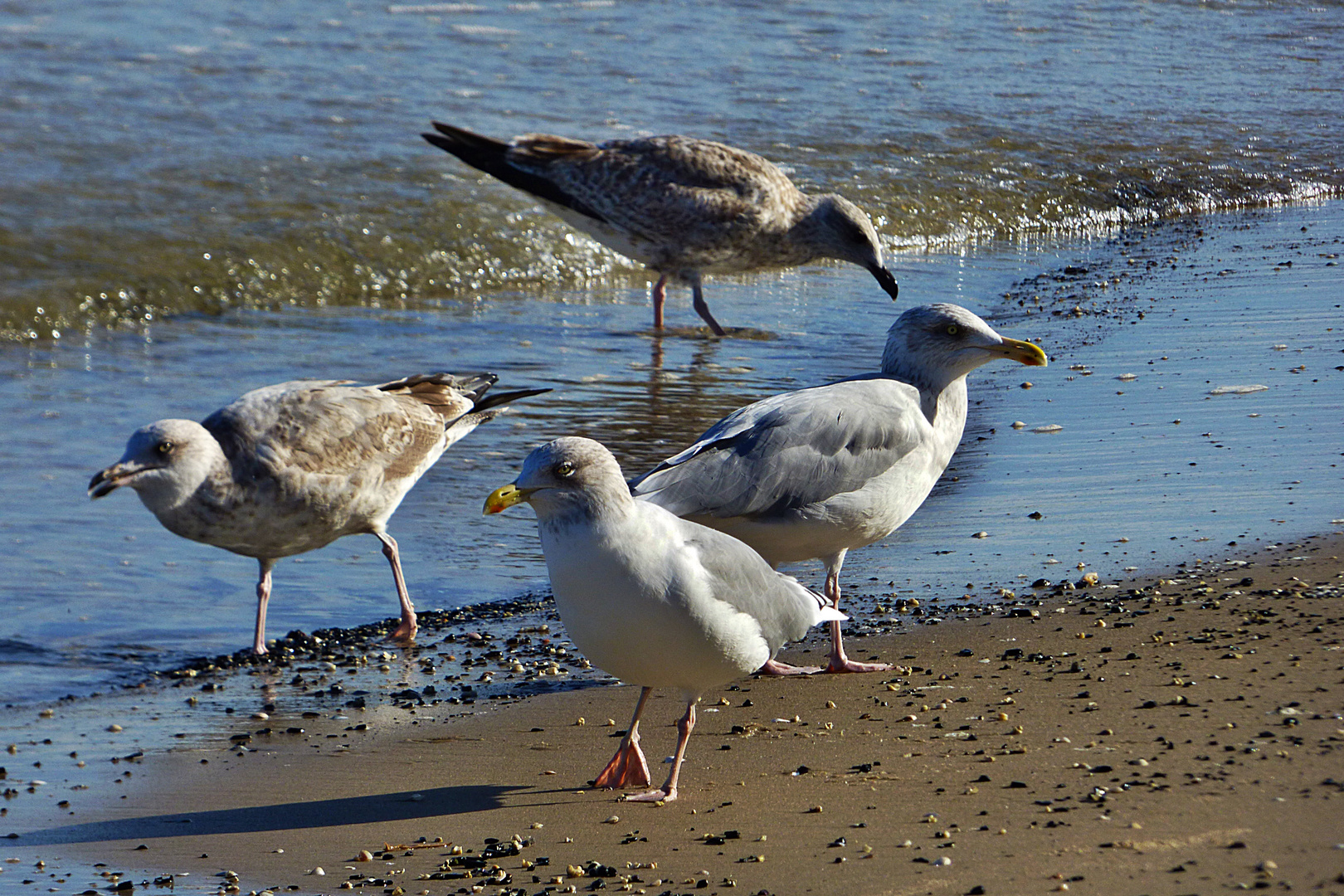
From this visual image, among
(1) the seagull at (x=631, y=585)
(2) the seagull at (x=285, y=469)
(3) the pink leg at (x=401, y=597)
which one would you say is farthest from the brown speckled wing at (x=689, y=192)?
(1) the seagull at (x=631, y=585)

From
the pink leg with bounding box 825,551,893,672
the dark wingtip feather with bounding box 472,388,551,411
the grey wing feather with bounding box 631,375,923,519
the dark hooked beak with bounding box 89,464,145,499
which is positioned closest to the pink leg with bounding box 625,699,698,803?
the pink leg with bounding box 825,551,893,672

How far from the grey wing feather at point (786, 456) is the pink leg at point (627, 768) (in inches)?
41.8

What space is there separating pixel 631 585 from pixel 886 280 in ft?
22.4

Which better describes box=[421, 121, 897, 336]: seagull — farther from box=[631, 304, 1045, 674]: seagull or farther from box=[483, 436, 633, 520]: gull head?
box=[483, 436, 633, 520]: gull head

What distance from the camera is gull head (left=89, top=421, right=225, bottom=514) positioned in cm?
561

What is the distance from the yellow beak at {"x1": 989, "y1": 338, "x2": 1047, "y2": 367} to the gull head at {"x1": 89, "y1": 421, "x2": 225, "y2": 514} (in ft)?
9.77

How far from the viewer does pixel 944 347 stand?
18.2ft

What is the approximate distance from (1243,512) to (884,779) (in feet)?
7.82

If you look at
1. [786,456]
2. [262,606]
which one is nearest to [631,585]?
[786,456]

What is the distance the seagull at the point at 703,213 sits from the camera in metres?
10.6

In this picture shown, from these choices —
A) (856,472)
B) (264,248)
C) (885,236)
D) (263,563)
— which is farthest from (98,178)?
(856,472)

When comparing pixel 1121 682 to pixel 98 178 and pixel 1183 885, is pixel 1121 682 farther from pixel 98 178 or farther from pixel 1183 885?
pixel 98 178

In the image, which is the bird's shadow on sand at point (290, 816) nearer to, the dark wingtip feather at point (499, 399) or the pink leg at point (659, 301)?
the dark wingtip feather at point (499, 399)

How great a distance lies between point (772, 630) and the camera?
14.0 feet
